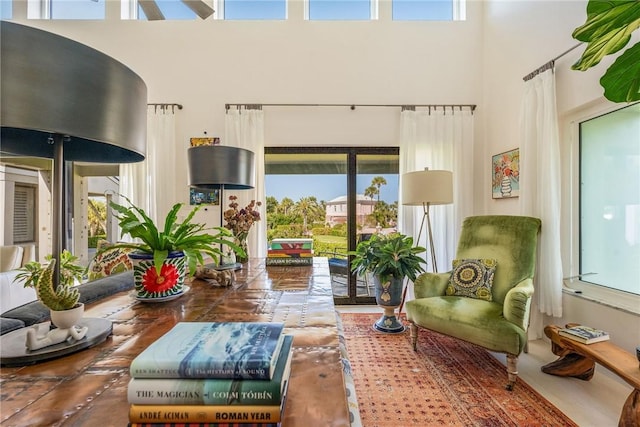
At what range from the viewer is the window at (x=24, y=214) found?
415 cm

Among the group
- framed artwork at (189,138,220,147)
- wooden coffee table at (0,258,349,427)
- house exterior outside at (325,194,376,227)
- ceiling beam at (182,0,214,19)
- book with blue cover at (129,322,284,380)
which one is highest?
ceiling beam at (182,0,214,19)

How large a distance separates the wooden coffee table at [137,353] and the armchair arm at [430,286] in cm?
151

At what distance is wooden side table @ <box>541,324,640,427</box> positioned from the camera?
4.59 feet

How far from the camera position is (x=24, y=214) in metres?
4.20

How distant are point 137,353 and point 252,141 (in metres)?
2.88

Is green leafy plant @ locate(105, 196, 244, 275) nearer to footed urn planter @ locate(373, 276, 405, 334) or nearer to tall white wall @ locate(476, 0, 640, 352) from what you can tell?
footed urn planter @ locate(373, 276, 405, 334)

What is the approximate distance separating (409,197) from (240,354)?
8.43 ft

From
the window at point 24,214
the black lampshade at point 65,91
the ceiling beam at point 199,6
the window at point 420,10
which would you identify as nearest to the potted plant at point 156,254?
the black lampshade at point 65,91

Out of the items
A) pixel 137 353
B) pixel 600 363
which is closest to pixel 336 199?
pixel 600 363

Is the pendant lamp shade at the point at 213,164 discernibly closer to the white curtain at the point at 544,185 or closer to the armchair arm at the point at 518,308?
the armchair arm at the point at 518,308

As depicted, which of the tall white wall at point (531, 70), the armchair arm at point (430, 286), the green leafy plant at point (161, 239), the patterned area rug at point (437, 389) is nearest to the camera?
the green leafy plant at point (161, 239)

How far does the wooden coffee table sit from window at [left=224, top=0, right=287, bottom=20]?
3.46m

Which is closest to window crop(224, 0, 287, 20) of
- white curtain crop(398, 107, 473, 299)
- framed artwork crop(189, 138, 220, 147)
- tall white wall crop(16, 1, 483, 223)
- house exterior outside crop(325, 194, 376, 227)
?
tall white wall crop(16, 1, 483, 223)

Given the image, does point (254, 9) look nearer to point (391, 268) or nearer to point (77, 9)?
point (77, 9)
